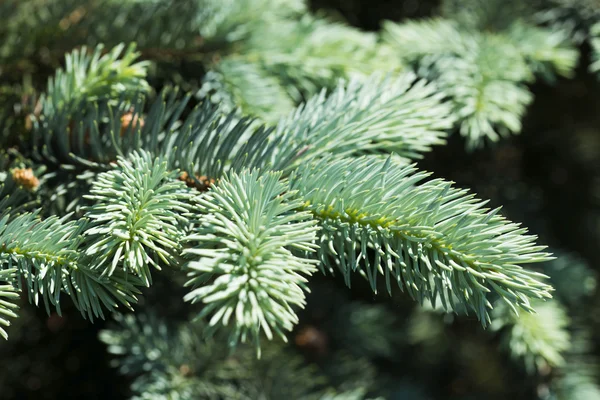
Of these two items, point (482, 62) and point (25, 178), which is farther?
point (482, 62)

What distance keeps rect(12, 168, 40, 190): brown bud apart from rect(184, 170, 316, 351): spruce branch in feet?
0.61

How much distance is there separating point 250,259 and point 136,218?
0.09 meters

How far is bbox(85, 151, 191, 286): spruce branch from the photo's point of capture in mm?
348

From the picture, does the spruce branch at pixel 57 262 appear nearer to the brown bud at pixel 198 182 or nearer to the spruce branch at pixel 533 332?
the brown bud at pixel 198 182

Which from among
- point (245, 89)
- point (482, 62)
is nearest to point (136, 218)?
point (245, 89)

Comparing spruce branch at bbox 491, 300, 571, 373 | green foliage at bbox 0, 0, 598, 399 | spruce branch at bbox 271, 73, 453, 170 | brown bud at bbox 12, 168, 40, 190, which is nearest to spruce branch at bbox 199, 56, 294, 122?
green foliage at bbox 0, 0, 598, 399

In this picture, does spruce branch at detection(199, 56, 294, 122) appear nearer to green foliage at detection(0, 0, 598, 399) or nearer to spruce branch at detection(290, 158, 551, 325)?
green foliage at detection(0, 0, 598, 399)

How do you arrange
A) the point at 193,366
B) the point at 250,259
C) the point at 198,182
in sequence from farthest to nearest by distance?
the point at 193,366, the point at 198,182, the point at 250,259

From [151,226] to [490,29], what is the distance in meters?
0.60

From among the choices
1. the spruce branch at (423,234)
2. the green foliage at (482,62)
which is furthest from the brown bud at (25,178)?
the green foliage at (482,62)

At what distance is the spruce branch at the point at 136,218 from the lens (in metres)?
0.35

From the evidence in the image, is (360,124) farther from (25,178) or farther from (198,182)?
(25,178)

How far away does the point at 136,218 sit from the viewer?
362 mm

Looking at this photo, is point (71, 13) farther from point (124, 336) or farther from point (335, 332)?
point (335, 332)
